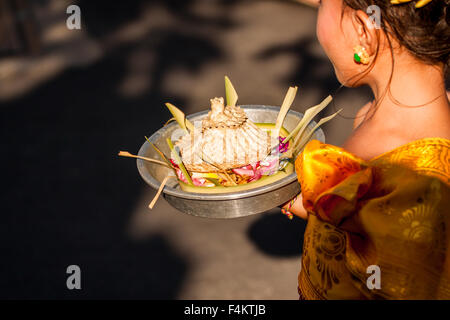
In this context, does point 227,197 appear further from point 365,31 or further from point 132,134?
point 132,134

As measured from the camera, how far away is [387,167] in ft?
4.44

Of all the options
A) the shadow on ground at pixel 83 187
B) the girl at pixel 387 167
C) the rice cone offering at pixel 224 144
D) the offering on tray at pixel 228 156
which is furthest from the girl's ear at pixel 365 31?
the shadow on ground at pixel 83 187

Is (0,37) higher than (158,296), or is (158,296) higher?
(0,37)

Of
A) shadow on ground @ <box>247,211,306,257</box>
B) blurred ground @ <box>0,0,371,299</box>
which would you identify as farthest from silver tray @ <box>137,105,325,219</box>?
shadow on ground @ <box>247,211,306,257</box>

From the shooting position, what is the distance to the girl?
126cm

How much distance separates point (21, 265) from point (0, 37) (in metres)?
4.59

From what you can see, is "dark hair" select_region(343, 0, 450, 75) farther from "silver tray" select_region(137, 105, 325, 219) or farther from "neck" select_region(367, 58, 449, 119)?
"silver tray" select_region(137, 105, 325, 219)

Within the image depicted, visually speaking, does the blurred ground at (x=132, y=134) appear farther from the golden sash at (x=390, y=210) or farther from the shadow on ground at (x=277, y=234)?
the golden sash at (x=390, y=210)

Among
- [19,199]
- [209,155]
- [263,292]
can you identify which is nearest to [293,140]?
[209,155]

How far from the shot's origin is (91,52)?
6371 mm

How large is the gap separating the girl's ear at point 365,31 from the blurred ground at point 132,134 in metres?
1.91

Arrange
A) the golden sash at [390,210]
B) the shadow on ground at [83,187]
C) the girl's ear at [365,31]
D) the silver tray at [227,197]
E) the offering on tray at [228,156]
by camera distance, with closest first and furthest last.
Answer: the golden sash at [390,210] → the girl's ear at [365,31] → the silver tray at [227,197] → the offering on tray at [228,156] → the shadow on ground at [83,187]

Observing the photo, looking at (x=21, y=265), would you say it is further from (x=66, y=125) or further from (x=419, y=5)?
(x=419, y=5)

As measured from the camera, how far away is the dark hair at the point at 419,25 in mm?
1277
